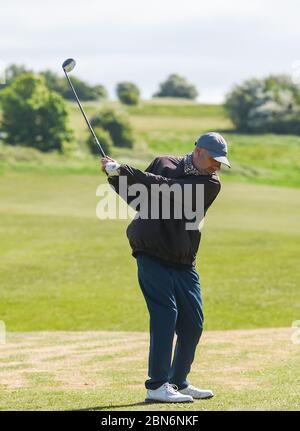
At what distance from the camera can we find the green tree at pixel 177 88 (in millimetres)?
179750

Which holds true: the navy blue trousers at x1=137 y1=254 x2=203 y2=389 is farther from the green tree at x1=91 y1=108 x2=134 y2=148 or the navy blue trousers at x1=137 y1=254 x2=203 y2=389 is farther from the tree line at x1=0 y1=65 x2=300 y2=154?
the green tree at x1=91 y1=108 x2=134 y2=148

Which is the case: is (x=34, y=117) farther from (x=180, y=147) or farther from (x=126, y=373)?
(x=126, y=373)

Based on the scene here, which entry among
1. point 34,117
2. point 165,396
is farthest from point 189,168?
point 34,117

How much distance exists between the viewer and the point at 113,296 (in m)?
26.0

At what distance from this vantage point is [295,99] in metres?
107

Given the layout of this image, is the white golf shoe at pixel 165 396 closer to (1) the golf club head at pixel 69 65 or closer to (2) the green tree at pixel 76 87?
(1) the golf club head at pixel 69 65

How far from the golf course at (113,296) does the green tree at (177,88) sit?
107435mm

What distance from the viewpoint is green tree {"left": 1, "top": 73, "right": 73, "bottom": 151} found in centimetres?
9694

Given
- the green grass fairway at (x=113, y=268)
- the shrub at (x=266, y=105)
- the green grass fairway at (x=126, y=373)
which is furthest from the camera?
the shrub at (x=266, y=105)

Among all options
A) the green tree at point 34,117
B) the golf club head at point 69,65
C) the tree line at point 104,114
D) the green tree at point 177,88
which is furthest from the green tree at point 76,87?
the golf club head at point 69,65

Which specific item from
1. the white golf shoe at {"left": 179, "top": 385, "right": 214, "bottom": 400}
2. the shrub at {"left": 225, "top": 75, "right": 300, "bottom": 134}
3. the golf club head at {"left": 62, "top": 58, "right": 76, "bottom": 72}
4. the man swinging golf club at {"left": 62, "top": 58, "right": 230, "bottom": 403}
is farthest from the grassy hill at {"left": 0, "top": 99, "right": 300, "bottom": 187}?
the man swinging golf club at {"left": 62, "top": 58, "right": 230, "bottom": 403}

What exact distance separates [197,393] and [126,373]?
189 centimetres
